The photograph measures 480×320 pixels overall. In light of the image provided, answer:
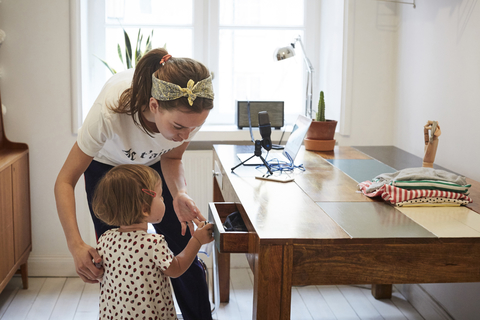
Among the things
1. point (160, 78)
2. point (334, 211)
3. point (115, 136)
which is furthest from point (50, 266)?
point (334, 211)

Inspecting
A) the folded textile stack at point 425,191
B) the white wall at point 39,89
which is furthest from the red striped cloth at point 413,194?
the white wall at point 39,89

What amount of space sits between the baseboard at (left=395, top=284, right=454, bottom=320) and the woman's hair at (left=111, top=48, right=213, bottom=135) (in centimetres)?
161

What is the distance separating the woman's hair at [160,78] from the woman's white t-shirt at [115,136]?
0.15ft

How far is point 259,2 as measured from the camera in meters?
3.23

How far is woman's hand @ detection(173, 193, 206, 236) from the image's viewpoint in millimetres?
1661

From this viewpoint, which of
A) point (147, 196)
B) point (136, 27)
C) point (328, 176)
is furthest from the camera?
point (136, 27)

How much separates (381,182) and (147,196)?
76cm

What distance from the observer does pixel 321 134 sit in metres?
2.41

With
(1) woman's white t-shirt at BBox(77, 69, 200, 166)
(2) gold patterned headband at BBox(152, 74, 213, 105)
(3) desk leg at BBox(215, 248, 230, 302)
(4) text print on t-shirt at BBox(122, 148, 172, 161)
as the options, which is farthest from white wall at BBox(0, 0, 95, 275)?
(2) gold patterned headband at BBox(152, 74, 213, 105)

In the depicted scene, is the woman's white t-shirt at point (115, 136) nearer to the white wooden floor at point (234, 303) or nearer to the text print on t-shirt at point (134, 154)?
the text print on t-shirt at point (134, 154)

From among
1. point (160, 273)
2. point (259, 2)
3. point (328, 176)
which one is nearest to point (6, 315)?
point (160, 273)

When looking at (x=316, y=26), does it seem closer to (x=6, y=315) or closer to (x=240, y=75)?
(x=240, y=75)

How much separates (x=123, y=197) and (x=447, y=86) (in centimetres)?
168

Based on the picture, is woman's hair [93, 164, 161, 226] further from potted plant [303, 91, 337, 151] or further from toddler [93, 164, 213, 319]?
potted plant [303, 91, 337, 151]
